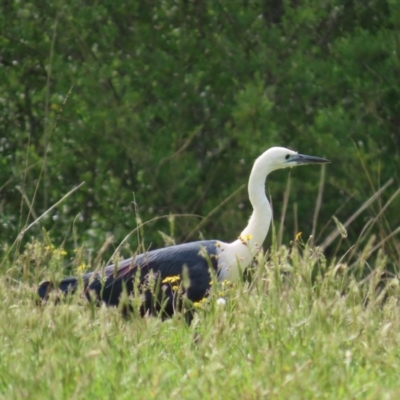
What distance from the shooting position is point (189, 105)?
1034 cm

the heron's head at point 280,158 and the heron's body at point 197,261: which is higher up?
the heron's head at point 280,158

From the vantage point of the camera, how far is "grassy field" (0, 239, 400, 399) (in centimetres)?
338

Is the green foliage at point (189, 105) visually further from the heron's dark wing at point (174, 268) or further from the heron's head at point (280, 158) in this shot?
the heron's dark wing at point (174, 268)

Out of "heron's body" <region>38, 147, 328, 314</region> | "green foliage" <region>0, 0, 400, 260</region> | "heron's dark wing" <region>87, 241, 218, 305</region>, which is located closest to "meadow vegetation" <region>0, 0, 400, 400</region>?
"green foliage" <region>0, 0, 400, 260</region>

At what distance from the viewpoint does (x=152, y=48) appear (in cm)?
1038

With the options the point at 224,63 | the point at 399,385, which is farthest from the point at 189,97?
the point at 399,385

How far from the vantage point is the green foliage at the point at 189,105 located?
31.9ft

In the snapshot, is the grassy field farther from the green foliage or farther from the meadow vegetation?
the green foliage

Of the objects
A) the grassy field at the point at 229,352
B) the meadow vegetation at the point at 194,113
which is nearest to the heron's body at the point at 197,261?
the grassy field at the point at 229,352

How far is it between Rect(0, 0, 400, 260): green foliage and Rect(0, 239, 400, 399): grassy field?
218 inches

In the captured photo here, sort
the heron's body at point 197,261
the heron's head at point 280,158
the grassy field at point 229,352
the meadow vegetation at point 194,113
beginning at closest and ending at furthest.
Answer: the grassy field at point 229,352 → the heron's body at point 197,261 → the heron's head at point 280,158 → the meadow vegetation at point 194,113

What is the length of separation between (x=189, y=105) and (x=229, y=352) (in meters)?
6.48

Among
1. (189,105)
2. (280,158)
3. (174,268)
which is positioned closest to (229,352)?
(174,268)

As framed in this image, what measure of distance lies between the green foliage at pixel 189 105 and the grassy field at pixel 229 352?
5.53 metres
